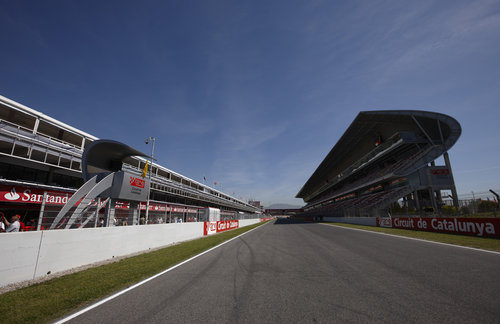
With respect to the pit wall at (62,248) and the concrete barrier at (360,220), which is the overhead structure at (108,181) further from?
the concrete barrier at (360,220)

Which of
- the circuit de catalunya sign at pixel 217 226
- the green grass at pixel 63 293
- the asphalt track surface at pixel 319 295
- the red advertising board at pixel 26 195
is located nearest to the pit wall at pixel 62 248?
the green grass at pixel 63 293

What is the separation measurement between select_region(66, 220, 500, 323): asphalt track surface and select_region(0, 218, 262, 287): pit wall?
3415mm

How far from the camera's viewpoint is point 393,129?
112 feet

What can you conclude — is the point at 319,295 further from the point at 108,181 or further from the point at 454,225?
the point at 454,225

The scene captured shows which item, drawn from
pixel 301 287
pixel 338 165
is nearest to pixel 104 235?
pixel 301 287

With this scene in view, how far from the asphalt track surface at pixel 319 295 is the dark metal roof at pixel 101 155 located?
28.0 feet

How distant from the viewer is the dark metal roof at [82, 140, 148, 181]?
1104cm

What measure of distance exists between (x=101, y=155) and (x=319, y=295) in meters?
12.7

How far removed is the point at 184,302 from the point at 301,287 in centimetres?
224

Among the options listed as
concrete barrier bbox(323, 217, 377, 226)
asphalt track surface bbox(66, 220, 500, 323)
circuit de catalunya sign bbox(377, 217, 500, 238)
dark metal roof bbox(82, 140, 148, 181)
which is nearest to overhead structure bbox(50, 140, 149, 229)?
dark metal roof bbox(82, 140, 148, 181)

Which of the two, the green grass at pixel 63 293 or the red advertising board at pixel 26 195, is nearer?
the green grass at pixel 63 293

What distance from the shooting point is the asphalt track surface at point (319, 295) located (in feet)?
9.46

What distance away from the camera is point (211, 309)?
321 centimetres

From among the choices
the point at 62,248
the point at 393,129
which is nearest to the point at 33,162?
the point at 62,248
